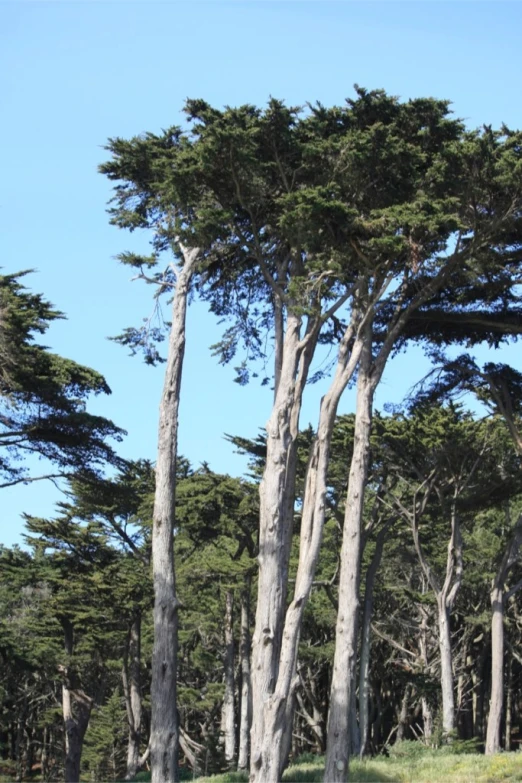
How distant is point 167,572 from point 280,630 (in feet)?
6.36

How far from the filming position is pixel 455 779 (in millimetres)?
13234

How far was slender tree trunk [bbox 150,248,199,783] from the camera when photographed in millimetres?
13148

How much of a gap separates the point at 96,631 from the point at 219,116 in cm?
1767

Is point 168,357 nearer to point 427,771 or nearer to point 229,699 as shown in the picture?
point 427,771

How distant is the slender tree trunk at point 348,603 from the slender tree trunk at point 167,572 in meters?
2.30

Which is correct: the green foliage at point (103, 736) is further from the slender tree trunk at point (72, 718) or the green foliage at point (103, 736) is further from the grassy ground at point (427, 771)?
the grassy ground at point (427, 771)

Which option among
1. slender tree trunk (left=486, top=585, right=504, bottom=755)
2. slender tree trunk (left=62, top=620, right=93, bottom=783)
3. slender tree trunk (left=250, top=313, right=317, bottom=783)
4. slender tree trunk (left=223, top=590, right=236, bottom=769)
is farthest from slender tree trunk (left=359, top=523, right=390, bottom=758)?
slender tree trunk (left=250, top=313, right=317, bottom=783)

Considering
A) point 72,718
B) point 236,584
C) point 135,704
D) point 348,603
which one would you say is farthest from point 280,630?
point 72,718

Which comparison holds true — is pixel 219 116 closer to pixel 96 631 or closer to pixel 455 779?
pixel 455 779

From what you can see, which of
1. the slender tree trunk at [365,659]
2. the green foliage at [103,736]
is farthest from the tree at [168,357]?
the green foliage at [103,736]

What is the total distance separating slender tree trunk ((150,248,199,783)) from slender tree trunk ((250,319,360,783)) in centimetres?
144

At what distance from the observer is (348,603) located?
45.2ft

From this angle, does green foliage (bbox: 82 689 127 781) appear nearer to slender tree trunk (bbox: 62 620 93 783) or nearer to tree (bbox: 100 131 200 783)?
slender tree trunk (bbox: 62 620 93 783)

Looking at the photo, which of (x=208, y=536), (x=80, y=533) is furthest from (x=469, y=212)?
(x=80, y=533)
